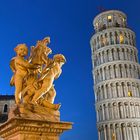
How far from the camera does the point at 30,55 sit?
672 centimetres

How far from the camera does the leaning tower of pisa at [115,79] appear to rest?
57375mm

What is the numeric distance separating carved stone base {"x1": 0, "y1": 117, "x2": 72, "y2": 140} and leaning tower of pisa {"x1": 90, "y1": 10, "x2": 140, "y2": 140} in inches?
1965

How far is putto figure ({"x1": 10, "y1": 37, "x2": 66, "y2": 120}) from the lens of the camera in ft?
19.8

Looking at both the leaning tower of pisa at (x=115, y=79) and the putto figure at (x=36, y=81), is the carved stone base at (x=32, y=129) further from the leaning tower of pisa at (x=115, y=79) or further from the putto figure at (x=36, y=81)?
the leaning tower of pisa at (x=115, y=79)

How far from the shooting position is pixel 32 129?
18.7 feet

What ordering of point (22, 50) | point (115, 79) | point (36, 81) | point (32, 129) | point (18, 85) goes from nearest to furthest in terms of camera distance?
point (32, 129), point (18, 85), point (36, 81), point (22, 50), point (115, 79)

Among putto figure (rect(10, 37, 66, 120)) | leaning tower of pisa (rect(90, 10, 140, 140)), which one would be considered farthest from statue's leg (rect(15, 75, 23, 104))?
leaning tower of pisa (rect(90, 10, 140, 140))

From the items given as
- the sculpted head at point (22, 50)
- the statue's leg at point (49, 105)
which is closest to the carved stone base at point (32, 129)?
the statue's leg at point (49, 105)

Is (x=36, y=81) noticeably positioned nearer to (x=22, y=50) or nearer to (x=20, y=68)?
(x=20, y=68)

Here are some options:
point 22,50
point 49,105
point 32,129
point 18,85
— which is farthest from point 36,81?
point 32,129

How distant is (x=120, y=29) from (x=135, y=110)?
64.1ft

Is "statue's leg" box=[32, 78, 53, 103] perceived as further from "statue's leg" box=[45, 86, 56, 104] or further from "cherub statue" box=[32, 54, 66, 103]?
"statue's leg" box=[45, 86, 56, 104]

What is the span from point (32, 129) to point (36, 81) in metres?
1.16

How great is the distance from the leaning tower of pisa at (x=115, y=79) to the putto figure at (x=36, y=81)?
49642 millimetres
